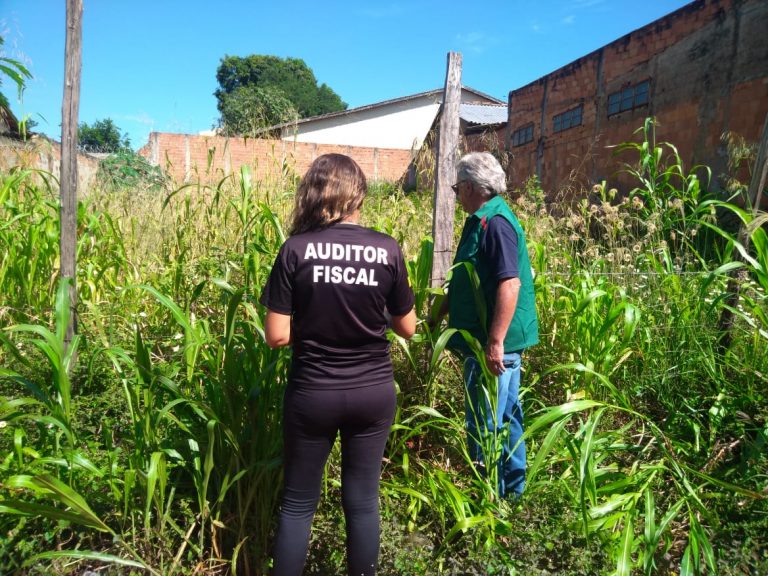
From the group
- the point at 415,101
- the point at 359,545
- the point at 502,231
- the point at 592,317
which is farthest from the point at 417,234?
the point at 415,101

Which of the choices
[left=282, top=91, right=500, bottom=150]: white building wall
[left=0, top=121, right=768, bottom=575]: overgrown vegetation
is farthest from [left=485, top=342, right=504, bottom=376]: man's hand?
[left=282, top=91, right=500, bottom=150]: white building wall

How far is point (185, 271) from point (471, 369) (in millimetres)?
1877

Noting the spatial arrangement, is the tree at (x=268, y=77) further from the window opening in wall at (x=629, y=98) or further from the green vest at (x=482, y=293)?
the green vest at (x=482, y=293)

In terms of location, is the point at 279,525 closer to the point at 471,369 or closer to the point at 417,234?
the point at 471,369

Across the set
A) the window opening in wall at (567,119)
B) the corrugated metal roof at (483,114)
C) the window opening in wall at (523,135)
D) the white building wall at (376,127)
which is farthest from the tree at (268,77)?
the window opening in wall at (567,119)

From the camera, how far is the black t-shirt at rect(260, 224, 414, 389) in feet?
5.19

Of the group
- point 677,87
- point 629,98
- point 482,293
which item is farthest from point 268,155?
point 629,98

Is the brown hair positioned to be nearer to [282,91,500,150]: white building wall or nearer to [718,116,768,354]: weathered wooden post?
[718,116,768,354]: weathered wooden post

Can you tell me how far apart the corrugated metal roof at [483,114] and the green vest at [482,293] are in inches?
682

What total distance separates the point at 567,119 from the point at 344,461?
469 inches

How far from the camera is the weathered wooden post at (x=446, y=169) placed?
8.78 feet

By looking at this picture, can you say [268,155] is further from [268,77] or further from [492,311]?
[268,77]

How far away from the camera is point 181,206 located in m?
3.64

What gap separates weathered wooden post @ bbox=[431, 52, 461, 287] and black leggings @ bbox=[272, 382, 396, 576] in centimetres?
117
